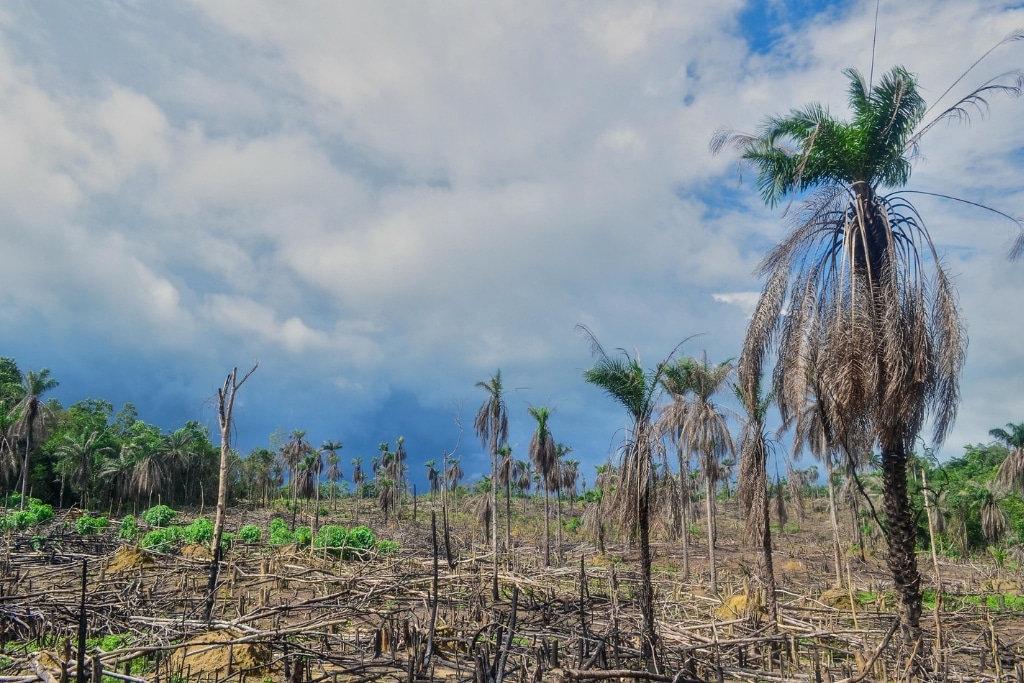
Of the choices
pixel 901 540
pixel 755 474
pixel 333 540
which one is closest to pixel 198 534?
pixel 333 540

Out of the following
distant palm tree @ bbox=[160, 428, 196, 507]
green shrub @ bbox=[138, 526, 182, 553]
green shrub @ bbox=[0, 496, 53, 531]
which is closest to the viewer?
green shrub @ bbox=[138, 526, 182, 553]

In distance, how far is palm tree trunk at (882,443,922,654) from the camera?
10.2 meters

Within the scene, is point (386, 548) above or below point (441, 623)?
above

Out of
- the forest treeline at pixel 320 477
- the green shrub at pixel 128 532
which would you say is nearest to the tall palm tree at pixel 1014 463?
the forest treeline at pixel 320 477

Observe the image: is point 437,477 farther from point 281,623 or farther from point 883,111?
point 883,111

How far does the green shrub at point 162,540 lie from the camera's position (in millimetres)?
23766

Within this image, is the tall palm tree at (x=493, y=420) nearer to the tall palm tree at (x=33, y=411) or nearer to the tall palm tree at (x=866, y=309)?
the tall palm tree at (x=866, y=309)

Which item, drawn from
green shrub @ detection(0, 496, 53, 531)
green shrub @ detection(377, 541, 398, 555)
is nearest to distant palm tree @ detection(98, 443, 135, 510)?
green shrub @ detection(0, 496, 53, 531)

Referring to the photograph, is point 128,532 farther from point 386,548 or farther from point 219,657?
point 219,657

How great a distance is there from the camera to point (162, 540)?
1013 inches

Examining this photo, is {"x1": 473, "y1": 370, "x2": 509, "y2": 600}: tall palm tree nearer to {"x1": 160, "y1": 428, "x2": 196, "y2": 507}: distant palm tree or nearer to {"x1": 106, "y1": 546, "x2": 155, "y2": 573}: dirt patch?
{"x1": 106, "y1": 546, "x2": 155, "y2": 573}: dirt patch

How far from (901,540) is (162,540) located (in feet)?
88.1

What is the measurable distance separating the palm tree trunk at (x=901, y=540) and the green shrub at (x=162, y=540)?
2390 cm

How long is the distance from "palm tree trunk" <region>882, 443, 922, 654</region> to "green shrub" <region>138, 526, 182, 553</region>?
23.9 metres
